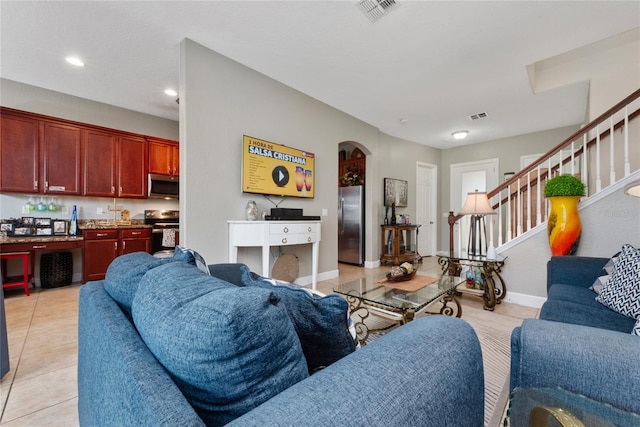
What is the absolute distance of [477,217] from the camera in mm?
3262

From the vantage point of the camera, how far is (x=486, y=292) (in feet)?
9.09

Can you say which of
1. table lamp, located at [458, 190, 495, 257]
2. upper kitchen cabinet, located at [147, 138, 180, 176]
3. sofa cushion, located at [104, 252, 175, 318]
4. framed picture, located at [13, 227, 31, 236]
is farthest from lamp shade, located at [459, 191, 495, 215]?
framed picture, located at [13, 227, 31, 236]

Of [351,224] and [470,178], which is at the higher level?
[470,178]

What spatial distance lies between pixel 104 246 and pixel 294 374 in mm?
4287

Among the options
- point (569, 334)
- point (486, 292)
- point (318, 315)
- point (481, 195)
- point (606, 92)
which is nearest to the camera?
point (318, 315)

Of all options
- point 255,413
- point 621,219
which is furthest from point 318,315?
point 621,219

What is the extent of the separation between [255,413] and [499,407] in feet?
5.14

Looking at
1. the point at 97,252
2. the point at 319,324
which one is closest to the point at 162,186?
the point at 97,252

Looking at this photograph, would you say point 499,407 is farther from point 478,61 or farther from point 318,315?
point 478,61

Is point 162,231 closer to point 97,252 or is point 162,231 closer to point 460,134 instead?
point 97,252

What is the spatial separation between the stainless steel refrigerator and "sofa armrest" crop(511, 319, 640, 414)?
414cm

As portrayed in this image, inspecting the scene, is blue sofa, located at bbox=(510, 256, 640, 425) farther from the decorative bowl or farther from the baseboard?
the baseboard

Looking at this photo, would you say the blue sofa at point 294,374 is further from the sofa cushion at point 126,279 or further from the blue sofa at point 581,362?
the blue sofa at point 581,362

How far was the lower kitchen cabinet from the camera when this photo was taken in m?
3.56
